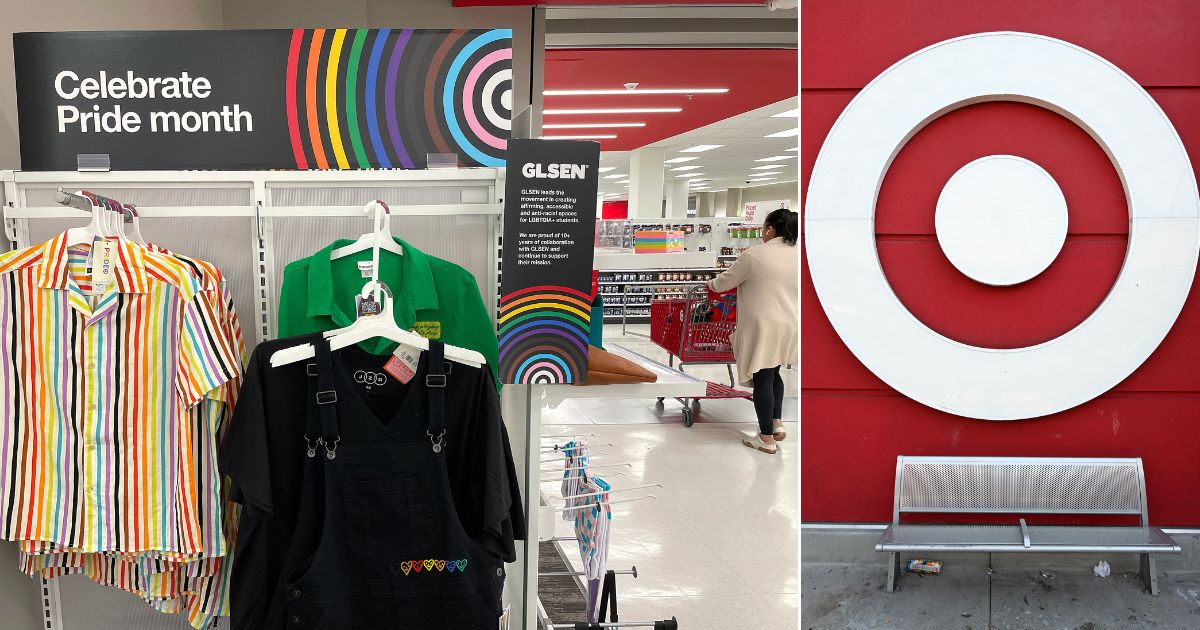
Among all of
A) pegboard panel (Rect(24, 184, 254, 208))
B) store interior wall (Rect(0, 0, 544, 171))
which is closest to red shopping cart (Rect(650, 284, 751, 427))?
store interior wall (Rect(0, 0, 544, 171))

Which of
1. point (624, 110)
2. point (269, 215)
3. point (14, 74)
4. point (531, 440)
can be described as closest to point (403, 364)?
point (531, 440)

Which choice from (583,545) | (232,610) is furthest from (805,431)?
(232,610)

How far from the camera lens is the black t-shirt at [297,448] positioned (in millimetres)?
1810

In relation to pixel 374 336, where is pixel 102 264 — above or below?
above

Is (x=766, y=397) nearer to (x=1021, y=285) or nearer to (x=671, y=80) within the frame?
(x=1021, y=285)

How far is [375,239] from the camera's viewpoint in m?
1.99

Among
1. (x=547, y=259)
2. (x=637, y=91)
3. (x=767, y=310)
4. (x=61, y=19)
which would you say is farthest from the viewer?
(x=637, y=91)

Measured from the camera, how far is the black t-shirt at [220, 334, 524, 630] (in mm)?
1810

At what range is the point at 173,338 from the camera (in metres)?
1.96

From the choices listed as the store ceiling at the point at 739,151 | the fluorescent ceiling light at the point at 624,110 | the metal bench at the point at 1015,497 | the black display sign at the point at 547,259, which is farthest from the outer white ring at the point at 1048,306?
the fluorescent ceiling light at the point at 624,110

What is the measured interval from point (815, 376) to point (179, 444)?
1321mm

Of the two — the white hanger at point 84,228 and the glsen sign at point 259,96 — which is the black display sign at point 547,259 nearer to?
the glsen sign at point 259,96

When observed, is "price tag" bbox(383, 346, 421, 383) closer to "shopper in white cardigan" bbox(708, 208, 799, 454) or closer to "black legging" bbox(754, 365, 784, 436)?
"shopper in white cardigan" bbox(708, 208, 799, 454)

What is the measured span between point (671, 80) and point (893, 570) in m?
7.87
